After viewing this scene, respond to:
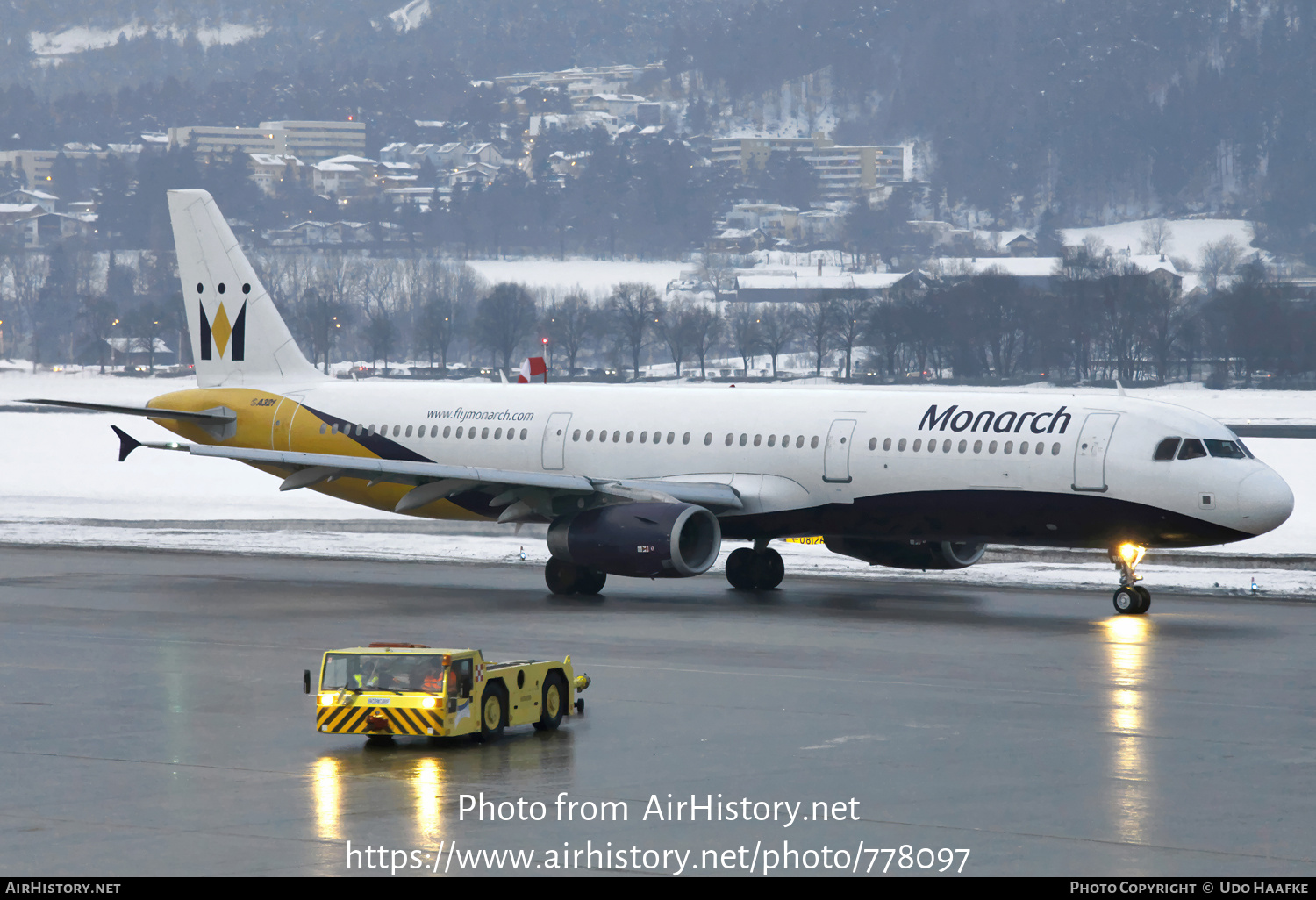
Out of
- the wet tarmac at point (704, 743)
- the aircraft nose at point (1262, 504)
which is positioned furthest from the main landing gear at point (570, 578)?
the aircraft nose at point (1262, 504)

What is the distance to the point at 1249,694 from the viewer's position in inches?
933

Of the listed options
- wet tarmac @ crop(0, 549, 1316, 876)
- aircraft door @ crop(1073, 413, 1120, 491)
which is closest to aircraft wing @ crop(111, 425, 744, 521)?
wet tarmac @ crop(0, 549, 1316, 876)

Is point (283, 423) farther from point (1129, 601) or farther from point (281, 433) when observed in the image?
point (1129, 601)

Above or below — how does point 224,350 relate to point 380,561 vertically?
above

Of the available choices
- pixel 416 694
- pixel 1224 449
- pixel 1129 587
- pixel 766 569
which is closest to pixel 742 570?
pixel 766 569

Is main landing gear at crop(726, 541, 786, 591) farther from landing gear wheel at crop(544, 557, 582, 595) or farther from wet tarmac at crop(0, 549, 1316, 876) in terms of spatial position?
landing gear wheel at crop(544, 557, 582, 595)

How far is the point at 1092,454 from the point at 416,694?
16.4 metres

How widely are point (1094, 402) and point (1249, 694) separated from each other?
35.5 feet

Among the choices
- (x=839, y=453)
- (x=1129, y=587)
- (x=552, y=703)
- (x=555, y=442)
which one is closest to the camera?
(x=552, y=703)

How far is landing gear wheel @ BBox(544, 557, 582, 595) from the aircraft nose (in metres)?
12.0

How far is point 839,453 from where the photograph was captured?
1372 inches

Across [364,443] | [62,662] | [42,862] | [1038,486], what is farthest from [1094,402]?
[42,862]

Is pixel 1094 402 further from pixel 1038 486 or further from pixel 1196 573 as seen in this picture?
pixel 1196 573

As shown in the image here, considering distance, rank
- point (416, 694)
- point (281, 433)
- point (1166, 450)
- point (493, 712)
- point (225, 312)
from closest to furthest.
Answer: point (416, 694)
point (493, 712)
point (1166, 450)
point (281, 433)
point (225, 312)
